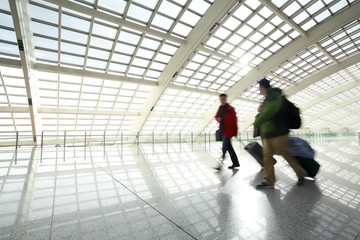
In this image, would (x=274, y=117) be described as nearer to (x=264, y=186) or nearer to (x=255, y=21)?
Answer: (x=264, y=186)

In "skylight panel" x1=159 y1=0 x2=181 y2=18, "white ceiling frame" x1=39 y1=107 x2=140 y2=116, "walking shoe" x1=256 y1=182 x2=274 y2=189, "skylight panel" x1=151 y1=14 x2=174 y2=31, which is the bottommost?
"walking shoe" x1=256 y1=182 x2=274 y2=189

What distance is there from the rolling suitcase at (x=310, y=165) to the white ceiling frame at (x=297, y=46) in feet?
68.8

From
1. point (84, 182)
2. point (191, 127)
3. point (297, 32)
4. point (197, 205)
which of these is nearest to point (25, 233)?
point (197, 205)

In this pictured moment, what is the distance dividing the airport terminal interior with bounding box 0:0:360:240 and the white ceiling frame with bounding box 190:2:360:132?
0.34 ft

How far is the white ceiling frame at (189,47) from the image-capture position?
15.0m

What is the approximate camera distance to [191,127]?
37156 millimetres

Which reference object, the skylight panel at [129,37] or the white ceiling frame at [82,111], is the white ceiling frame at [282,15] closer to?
the skylight panel at [129,37]

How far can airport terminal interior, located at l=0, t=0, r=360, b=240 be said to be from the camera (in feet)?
5.08

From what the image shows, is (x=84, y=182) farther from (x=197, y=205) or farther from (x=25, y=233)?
(x=197, y=205)

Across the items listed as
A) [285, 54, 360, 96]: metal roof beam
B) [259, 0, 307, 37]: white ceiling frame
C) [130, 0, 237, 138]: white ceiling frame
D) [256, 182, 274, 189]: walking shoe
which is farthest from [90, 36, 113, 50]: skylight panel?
[285, 54, 360, 96]: metal roof beam

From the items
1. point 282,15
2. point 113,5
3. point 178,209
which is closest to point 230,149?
point 178,209

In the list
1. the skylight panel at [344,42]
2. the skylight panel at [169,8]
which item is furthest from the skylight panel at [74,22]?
the skylight panel at [344,42]

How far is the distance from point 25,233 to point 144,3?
16507 mm

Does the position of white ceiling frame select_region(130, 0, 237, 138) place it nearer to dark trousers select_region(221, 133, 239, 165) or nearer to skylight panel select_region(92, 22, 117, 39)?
skylight panel select_region(92, 22, 117, 39)
